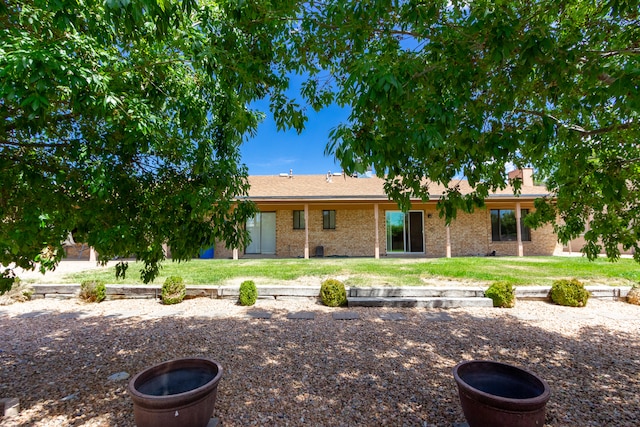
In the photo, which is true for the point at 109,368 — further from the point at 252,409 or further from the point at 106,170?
the point at 106,170

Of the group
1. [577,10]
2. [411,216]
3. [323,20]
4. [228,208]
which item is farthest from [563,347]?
[411,216]

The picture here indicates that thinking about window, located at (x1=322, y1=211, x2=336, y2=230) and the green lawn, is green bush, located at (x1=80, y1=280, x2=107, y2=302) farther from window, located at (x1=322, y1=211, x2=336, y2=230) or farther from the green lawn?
window, located at (x1=322, y1=211, x2=336, y2=230)

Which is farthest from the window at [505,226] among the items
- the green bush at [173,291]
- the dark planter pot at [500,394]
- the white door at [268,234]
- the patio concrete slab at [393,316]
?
the dark planter pot at [500,394]

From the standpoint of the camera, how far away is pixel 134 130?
2.33m

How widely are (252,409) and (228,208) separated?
202 cm

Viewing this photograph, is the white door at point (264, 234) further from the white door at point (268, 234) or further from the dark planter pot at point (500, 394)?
the dark planter pot at point (500, 394)

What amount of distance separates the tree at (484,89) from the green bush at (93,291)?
23.0 ft

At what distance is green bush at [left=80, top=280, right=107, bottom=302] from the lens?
24.3 ft

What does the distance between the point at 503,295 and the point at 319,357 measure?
4.66m

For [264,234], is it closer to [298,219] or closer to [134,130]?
[298,219]

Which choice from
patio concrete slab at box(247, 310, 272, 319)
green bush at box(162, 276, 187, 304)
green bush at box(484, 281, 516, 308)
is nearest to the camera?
patio concrete slab at box(247, 310, 272, 319)

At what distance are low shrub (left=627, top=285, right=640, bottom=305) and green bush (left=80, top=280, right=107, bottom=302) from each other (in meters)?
12.3

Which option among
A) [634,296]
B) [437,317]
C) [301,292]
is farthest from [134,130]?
[634,296]

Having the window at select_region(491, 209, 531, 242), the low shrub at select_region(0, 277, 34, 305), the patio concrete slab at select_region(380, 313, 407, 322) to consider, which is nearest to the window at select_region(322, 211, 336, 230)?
the window at select_region(491, 209, 531, 242)
